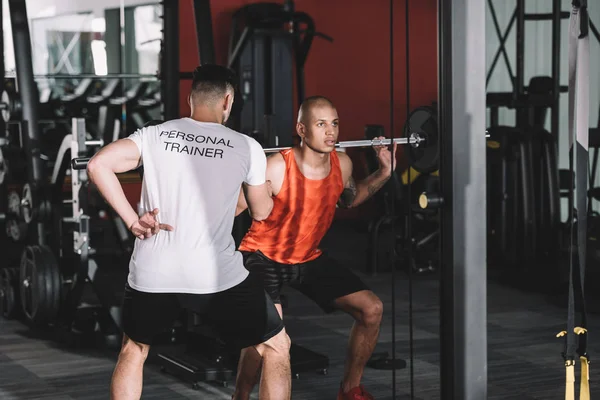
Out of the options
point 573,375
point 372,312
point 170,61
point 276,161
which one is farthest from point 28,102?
point 573,375

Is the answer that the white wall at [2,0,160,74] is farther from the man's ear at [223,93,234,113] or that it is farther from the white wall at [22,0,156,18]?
the man's ear at [223,93,234,113]

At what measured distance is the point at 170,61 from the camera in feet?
15.5

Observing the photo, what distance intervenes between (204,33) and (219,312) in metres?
2.30

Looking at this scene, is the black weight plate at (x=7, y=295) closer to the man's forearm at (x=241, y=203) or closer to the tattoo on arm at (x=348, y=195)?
the tattoo on arm at (x=348, y=195)

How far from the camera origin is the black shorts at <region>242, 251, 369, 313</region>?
3.18 metres

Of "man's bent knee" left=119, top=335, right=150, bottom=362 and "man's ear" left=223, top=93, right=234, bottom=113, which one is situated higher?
"man's ear" left=223, top=93, right=234, bottom=113

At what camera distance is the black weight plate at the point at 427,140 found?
2.68m

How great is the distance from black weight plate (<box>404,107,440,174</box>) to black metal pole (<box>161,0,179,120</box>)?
7.16ft

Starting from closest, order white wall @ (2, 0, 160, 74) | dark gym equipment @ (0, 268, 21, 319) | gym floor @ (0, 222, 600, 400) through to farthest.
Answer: gym floor @ (0, 222, 600, 400)
dark gym equipment @ (0, 268, 21, 319)
white wall @ (2, 0, 160, 74)

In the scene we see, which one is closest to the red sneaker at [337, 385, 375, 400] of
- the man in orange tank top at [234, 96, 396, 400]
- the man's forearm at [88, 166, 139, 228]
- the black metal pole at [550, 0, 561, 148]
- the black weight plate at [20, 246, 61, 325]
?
the man in orange tank top at [234, 96, 396, 400]

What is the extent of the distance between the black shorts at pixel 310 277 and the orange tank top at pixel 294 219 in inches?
1.0

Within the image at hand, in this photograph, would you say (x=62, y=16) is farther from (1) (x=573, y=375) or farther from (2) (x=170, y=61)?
(1) (x=573, y=375)

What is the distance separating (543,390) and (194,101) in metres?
1.94

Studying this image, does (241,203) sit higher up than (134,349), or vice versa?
(241,203)
